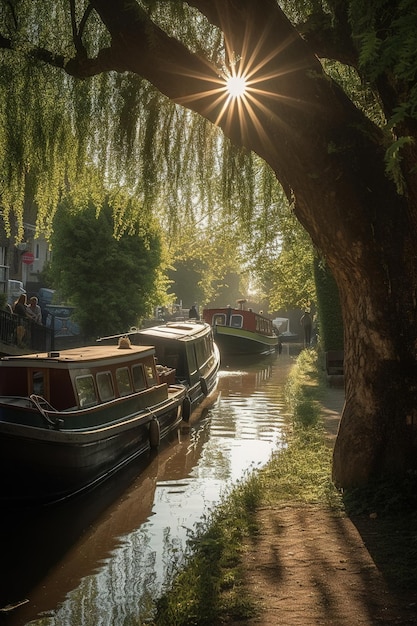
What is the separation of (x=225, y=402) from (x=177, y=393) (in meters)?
3.96

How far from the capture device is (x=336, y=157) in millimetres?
7633

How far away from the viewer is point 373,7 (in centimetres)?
578

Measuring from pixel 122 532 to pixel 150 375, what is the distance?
6500 mm

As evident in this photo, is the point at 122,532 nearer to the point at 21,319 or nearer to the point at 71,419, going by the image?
the point at 71,419

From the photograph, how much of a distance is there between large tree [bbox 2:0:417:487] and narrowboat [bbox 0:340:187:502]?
472cm

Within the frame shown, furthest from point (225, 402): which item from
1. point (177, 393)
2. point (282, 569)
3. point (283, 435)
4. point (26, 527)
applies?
point (282, 569)

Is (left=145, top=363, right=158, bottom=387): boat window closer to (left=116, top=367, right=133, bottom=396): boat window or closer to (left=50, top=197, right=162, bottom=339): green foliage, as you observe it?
(left=116, top=367, right=133, bottom=396): boat window

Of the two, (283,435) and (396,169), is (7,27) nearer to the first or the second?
(396,169)

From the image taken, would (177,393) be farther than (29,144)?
Yes

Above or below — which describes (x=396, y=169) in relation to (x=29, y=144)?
below

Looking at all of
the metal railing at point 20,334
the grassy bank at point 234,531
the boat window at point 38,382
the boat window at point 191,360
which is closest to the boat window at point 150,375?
the grassy bank at point 234,531

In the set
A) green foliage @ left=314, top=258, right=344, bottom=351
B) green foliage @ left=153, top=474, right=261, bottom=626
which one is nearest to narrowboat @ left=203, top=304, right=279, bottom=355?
green foliage @ left=314, top=258, right=344, bottom=351

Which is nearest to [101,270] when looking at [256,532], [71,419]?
[71,419]

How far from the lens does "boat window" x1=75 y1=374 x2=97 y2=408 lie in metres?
12.4
